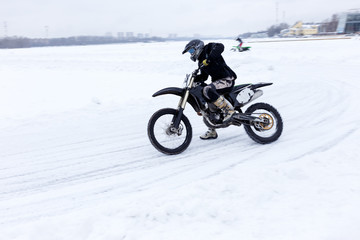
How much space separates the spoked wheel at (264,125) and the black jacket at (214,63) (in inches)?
30.7

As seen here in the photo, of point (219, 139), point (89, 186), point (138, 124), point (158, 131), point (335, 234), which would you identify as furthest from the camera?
point (138, 124)

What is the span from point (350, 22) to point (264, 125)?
71123 mm

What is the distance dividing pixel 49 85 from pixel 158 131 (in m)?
8.14

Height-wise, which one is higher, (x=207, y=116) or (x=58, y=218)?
(x=207, y=116)

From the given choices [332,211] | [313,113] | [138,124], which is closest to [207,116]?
[138,124]

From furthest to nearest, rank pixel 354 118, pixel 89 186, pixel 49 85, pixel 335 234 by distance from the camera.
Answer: pixel 49 85 < pixel 354 118 < pixel 89 186 < pixel 335 234

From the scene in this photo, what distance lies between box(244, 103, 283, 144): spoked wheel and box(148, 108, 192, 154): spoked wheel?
116 cm

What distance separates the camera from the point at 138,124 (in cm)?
700

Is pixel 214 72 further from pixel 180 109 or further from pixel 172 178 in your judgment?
pixel 172 178

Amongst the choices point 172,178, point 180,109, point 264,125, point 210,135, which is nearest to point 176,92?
point 180,109

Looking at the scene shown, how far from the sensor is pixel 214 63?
522cm

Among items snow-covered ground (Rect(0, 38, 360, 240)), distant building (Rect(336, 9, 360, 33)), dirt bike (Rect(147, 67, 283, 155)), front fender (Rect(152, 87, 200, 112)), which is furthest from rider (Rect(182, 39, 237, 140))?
distant building (Rect(336, 9, 360, 33))

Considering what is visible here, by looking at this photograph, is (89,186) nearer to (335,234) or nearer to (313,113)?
(335,234)

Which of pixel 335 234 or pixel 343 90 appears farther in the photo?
pixel 343 90
